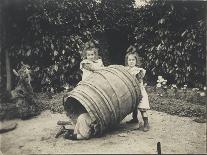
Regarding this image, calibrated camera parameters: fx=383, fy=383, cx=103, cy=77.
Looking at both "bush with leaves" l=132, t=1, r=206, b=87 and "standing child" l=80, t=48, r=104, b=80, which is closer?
"standing child" l=80, t=48, r=104, b=80

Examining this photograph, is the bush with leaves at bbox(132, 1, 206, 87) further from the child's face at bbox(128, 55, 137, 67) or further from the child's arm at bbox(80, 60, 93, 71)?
the child's arm at bbox(80, 60, 93, 71)

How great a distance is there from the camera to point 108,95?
17.3ft

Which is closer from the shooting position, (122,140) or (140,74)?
(122,140)

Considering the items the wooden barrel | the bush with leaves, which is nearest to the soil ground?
the wooden barrel

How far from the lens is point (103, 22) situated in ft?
29.5

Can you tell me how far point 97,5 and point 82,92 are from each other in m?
3.93

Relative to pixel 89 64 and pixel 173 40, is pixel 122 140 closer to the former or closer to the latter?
pixel 89 64

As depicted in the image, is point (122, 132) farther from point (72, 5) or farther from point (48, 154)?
point (72, 5)

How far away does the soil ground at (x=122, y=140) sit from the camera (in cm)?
494

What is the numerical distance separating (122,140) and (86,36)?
12.8 ft

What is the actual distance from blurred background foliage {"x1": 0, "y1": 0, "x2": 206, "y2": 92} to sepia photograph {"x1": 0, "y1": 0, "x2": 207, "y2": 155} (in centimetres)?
2

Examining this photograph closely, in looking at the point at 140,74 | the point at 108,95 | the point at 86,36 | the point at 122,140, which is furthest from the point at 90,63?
the point at 86,36

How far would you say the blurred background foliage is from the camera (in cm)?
777

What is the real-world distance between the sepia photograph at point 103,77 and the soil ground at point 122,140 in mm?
15
